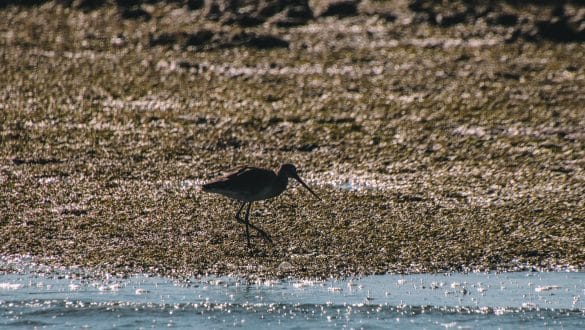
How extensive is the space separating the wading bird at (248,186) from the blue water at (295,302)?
6.17ft

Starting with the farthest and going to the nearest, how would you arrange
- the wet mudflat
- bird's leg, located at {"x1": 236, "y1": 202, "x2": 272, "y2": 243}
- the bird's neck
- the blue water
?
the bird's neck < bird's leg, located at {"x1": 236, "y1": 202, "x2": 272, "y2": 243} < the wet mudflat < the blue water

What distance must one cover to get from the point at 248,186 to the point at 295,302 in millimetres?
2717

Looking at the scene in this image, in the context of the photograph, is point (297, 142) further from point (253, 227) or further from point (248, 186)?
point (253, 227)

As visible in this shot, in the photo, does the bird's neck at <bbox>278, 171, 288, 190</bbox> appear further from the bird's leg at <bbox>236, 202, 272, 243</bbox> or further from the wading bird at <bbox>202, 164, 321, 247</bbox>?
the bird's leg at <bbox>236, 202, 272, 243</bbox>

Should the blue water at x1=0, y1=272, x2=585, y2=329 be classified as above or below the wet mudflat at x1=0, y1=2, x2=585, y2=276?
above

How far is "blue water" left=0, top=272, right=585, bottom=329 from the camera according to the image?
32.8 feet

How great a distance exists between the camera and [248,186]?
1284cm

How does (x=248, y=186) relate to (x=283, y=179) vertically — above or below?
above

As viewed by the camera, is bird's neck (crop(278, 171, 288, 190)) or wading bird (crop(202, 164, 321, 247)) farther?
bird's neck (crop(278, 171, 288, 190))

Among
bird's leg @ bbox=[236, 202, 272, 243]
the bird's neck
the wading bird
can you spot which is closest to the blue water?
bird's leg @ bbox=[236, 202, 272, 243]

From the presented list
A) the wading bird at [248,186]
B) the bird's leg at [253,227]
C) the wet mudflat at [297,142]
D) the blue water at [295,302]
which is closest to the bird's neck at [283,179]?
the wading bird at [248,186]

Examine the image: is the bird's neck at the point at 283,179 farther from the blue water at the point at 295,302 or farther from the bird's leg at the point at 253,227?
the blue water at the point at 295,302

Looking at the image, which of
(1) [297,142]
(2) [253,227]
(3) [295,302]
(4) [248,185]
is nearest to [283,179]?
(4) [248,185]

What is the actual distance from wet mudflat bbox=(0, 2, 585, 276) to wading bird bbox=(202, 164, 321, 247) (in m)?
0.32
